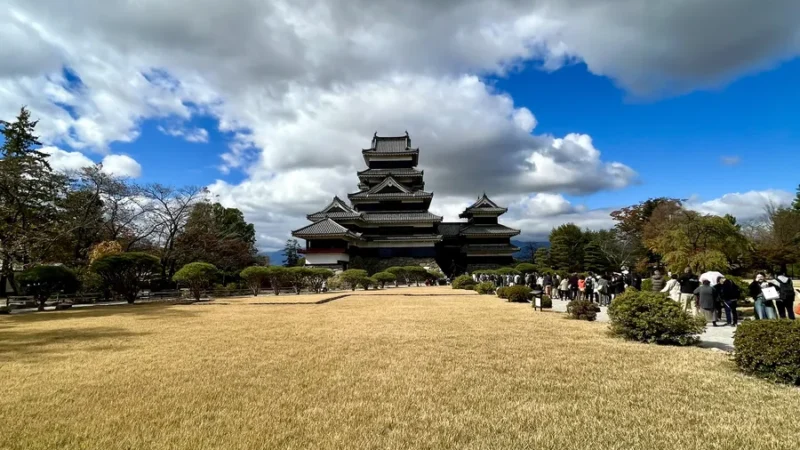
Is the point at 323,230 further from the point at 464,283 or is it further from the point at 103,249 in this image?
the point at 103,249

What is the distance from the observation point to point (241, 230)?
171ft

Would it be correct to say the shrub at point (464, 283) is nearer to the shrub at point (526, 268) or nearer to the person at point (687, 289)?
the shrub at point (526, 268)

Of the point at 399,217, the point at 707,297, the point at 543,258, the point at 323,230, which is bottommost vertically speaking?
the point at 707,297

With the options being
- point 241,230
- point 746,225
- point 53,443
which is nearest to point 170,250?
point 241,230

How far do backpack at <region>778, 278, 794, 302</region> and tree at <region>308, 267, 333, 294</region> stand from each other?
2367cm

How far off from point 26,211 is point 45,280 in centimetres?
998

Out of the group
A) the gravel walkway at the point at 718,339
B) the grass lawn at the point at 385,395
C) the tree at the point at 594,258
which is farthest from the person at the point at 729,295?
the tree at the point at 594,258

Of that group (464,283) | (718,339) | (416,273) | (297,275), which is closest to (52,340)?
(718,339)

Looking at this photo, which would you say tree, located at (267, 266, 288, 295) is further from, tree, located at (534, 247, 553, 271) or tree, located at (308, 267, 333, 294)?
tree, located at (534, 247, 553, 271)

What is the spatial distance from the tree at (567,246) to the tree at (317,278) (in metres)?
39.0

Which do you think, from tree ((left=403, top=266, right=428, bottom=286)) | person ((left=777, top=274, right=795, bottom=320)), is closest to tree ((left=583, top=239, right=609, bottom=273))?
tree ((left=403, top=266, right=428, bottom=286))

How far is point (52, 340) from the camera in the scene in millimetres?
10180

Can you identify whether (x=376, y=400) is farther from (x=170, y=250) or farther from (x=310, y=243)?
(x=310, y=243)

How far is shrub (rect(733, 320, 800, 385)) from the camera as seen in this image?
590cm
